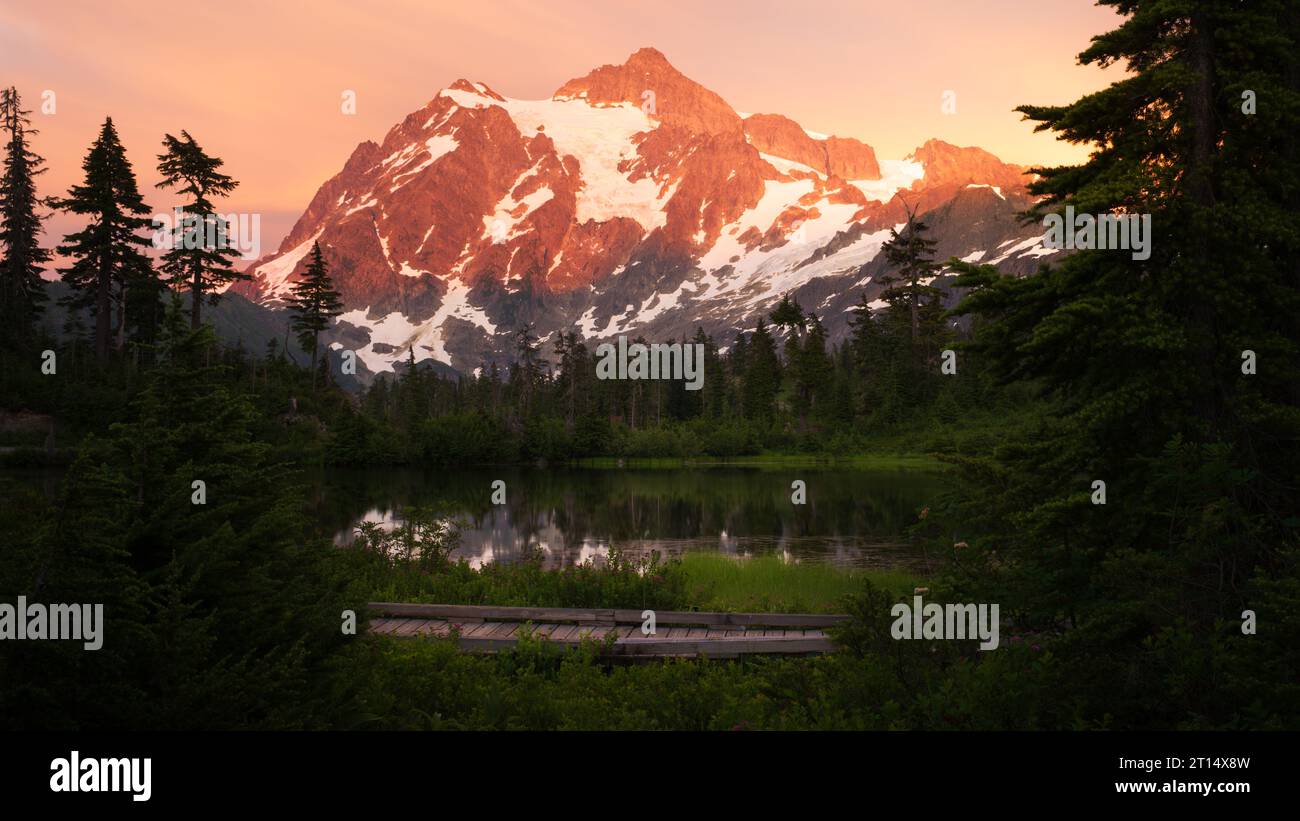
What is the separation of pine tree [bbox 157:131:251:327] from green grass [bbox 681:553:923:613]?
39.2m

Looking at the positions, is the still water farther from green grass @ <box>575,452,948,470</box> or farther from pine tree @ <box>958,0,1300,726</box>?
pine tree @ <box>958,0,1300,726</box>

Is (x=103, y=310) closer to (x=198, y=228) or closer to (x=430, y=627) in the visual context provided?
(x=198, y=228)

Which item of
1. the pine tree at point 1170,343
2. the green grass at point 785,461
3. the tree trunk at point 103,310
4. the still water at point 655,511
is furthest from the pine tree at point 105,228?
the pine tree at point 1170,343

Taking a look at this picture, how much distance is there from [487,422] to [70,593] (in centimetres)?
8412

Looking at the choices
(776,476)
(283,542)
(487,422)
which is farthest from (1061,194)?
(487,422)

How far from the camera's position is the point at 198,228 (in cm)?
4638

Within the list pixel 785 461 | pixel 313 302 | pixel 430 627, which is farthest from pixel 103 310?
pixel 785 461

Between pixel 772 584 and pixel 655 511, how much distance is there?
23689 millimetres

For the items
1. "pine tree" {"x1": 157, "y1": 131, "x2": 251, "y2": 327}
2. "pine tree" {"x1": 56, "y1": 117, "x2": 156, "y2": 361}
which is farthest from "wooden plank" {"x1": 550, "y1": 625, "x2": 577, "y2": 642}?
"pine tree" {"x1": 56, "y1": 117, "x2": 156, "y2": 361}

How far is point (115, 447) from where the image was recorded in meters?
5.98

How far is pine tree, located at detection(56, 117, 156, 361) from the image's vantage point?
167 ft

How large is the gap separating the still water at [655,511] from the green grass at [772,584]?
13.2ft

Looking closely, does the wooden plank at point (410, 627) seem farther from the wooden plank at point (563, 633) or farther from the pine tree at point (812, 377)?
the pine tree at point (812, 377)

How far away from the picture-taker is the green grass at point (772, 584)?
16.5m
